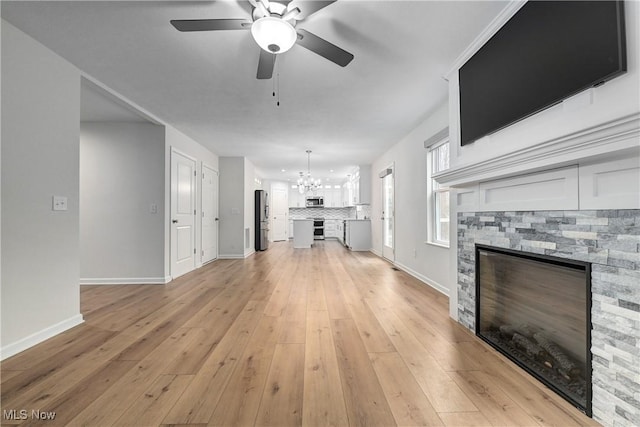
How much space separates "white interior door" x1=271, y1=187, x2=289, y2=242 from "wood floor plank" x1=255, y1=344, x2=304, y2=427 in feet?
27.8

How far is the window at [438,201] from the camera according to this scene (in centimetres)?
345

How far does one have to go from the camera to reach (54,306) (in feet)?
7.22

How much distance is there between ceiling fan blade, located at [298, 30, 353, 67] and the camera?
1.65 metres

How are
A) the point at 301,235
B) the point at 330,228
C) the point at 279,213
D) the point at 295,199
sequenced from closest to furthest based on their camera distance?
the point at 301,235 < the point at 279,213 < the point at 330,228 < the point at 295,199

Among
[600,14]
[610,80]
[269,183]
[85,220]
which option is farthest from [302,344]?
[269,183]

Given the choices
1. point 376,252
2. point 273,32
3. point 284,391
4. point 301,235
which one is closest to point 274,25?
point 273,32

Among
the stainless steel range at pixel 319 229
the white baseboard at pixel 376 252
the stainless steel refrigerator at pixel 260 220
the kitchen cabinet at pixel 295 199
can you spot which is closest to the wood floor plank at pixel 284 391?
the white baseboard at pixel 376 252

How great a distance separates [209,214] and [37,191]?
140 inches

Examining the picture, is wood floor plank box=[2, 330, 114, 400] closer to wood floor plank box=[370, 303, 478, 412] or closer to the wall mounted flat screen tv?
wood floor plank box=[370, 303, 478, 412]

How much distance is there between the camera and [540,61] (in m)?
1.42

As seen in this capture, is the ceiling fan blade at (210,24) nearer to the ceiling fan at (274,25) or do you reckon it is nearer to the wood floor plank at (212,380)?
the ceiling fan at (274,25)

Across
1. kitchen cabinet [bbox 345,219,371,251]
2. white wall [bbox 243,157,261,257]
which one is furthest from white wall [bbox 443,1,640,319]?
kitchen cabinet [bbox 345,219,371,251]

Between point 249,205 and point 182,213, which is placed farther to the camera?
point 249,205

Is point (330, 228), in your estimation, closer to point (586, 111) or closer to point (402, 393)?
point (402, 393)
